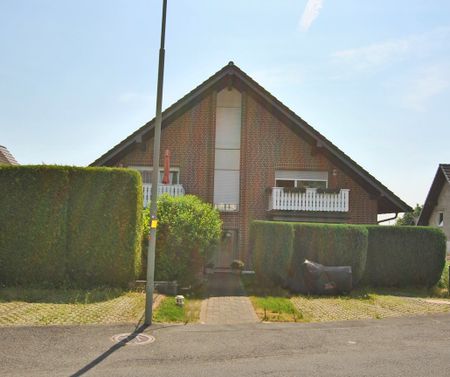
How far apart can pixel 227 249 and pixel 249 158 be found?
14.5 feet

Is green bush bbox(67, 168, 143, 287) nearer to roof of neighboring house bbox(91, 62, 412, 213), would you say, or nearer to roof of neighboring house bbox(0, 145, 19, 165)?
roof of neighboring house bbox(91, 62, 412, 213)

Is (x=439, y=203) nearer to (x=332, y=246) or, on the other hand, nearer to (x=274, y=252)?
(x=332, y=246)

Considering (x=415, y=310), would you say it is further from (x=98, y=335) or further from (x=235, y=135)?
(x=235, y=135)

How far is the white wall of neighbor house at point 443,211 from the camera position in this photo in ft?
89.2

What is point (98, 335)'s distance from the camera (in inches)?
293

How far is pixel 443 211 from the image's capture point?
28.1 m

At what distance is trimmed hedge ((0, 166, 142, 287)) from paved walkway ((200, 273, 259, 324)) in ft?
8.20

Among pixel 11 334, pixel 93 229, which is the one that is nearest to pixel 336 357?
pixel 11 334

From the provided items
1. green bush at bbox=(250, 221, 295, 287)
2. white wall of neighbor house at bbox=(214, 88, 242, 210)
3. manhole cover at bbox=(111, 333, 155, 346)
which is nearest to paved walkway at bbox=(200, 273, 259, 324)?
green bush at bbox=(250, 221, 295, 287)

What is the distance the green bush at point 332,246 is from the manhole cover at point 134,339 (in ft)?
23.9

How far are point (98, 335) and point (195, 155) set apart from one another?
43.4ft

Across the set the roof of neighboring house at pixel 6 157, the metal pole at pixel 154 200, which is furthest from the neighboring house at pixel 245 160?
the roof of neighboring house at pixel 6 157

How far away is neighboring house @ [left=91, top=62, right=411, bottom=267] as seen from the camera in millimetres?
19516

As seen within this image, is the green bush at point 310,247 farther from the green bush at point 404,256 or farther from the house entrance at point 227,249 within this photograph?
the house entrance at point 227,249
